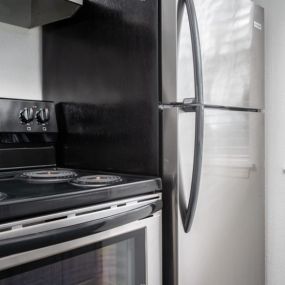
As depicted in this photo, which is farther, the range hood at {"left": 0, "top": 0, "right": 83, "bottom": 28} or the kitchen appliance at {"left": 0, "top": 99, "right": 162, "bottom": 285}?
the range hood at {"left": 0, "top": 0, "right": 83, "bottom": 28}

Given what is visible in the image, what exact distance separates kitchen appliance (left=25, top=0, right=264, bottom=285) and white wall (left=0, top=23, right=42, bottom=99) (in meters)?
0.04

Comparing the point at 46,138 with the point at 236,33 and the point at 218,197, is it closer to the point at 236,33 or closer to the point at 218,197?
the point at 218,197

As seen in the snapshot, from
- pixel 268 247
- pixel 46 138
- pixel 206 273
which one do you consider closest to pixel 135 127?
pixel 46 138

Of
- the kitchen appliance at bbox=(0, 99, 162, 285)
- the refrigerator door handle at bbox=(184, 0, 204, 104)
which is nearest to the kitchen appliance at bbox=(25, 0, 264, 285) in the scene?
the refrigerator door handle at bbox=(184, 0, 204, 104)

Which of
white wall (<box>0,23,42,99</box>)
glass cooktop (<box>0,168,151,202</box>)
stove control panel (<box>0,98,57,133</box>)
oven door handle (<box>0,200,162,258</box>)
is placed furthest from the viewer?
white wall (<box>0,23,42,99</box>)

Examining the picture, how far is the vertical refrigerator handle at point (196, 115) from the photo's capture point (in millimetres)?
1039

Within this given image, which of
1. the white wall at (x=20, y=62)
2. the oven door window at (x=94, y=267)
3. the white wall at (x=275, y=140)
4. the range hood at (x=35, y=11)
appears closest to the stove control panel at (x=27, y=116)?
the white wall at (x=20, y=62)

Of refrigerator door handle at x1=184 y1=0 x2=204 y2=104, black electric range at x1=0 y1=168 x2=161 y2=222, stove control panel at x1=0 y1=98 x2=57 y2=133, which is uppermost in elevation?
refrigerator door handle at x1=184 y1=0 x2=204 y2=104

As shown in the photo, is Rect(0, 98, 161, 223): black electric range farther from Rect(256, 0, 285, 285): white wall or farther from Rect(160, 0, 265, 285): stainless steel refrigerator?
Rect(256, 0, 285, 285): white wall

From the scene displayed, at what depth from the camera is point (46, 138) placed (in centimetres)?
133

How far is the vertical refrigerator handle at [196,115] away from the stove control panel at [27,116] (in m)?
0.57

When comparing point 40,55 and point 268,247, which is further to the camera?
point 268,247

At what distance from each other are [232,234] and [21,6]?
4.00 feet

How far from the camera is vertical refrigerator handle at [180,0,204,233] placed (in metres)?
1.04
